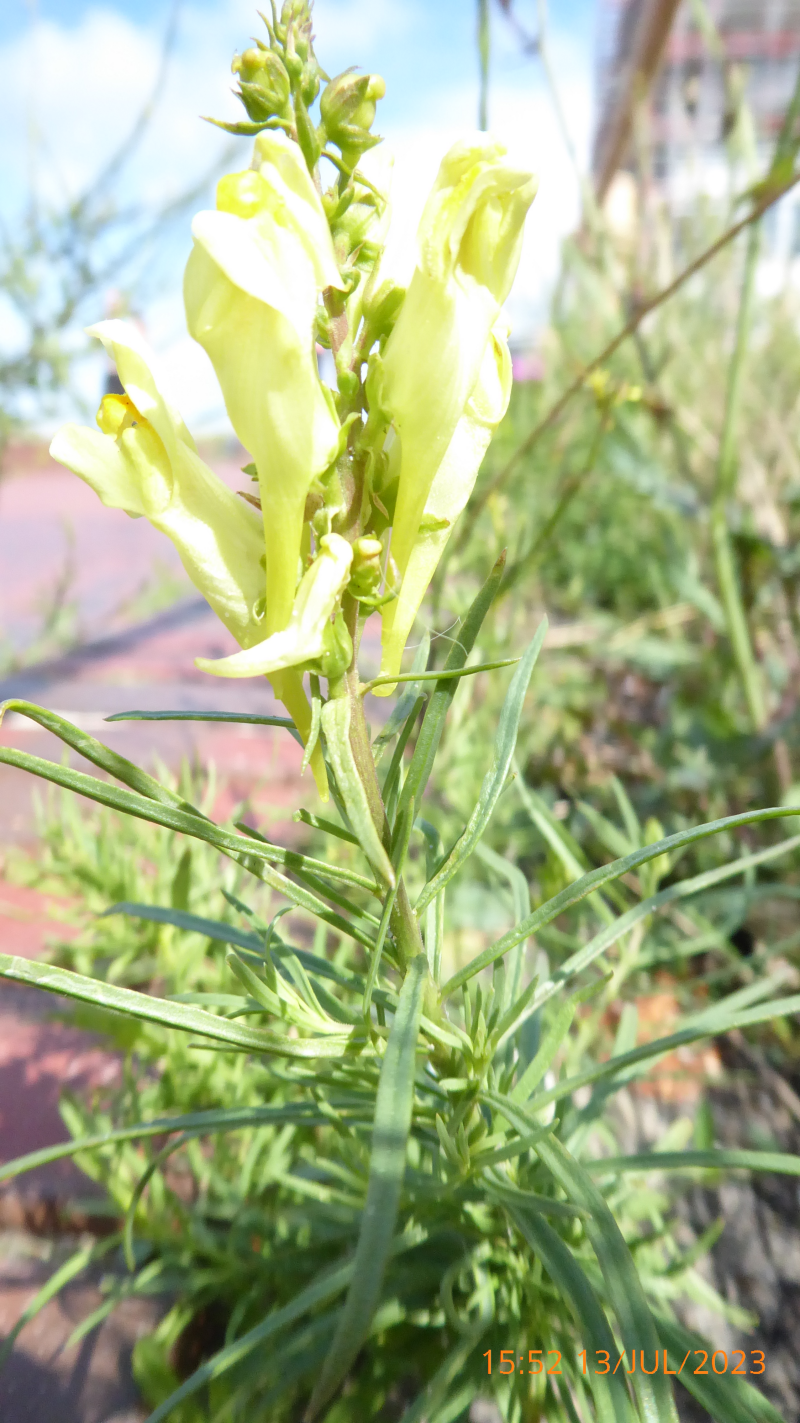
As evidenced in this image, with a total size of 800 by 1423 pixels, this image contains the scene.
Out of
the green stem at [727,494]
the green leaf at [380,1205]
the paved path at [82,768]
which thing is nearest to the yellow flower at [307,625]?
the green leaf at [380,1205]

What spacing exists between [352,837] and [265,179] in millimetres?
211

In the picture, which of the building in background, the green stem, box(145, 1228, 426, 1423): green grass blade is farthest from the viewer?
the building in background

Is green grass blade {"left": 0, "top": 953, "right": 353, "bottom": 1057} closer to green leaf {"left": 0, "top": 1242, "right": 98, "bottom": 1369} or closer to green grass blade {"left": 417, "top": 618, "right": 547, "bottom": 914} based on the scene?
green grass blade {"left": 417, "top": 618, "right": 547, "bottom": 914}

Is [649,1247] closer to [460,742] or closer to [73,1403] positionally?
[73,1403]

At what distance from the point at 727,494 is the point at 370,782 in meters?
0.77

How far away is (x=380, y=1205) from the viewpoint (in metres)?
0.23

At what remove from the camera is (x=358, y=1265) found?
0.22 m

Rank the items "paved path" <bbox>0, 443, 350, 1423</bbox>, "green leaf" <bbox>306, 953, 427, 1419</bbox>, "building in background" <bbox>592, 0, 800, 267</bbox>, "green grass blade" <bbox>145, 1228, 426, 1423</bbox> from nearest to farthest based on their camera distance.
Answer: "green leaf" <bbox>306, 953, 427, 1419</bbox>
"green grass blade" <bbox>145, 1228, 426, 1423</bbox>
"paved path" <bbox>0, 443, 350, 1423</bbox>
"building in background" <bbox>592, 0, 800, 267</bbox>

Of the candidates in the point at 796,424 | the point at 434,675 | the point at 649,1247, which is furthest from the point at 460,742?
the point at 796,424

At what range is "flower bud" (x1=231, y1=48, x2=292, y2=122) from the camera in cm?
26

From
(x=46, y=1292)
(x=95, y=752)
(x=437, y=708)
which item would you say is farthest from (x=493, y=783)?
(x=46, y=1292)

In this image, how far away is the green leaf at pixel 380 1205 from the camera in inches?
8.5

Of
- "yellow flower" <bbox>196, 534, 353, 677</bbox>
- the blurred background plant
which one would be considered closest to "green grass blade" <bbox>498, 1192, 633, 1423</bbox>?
the blurred background plant
